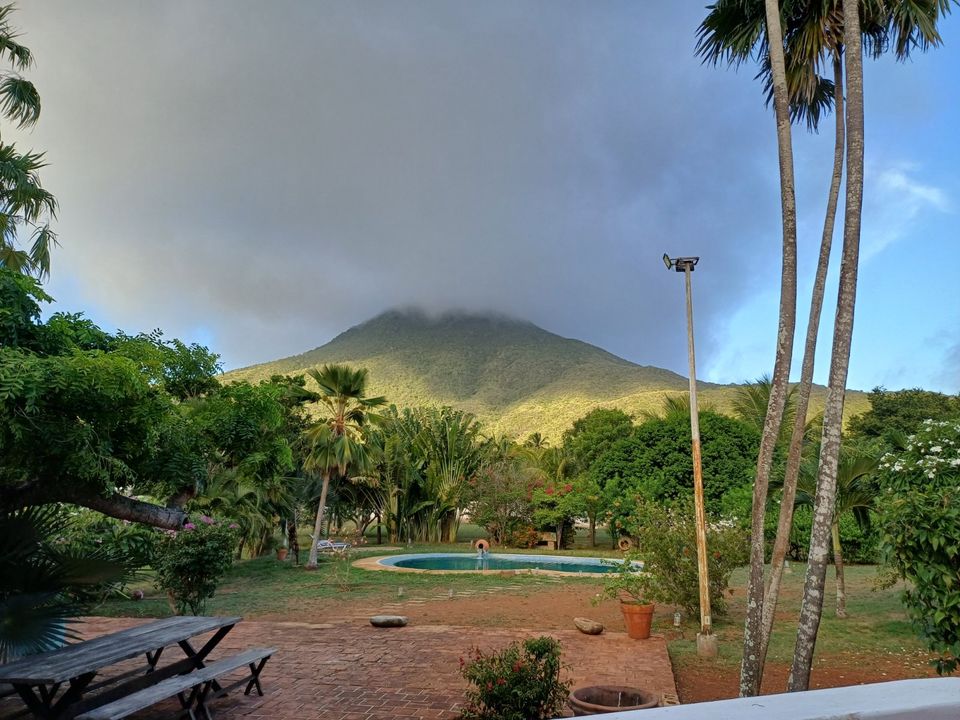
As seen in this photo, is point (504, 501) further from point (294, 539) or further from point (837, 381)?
point (837, 381)

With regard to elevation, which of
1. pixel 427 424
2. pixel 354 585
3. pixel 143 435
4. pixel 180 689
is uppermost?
pixel 427 424

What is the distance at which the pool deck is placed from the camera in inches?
233

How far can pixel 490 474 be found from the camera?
28.2 m

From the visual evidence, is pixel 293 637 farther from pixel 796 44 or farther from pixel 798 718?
pixel 796 44

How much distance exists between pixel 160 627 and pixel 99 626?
484cm

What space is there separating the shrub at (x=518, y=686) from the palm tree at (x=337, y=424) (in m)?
14.2

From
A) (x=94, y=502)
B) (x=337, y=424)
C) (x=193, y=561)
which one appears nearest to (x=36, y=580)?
(x=94, y=502)

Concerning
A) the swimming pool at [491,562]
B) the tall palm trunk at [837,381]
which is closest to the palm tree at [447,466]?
the swimming pool at [491,562]

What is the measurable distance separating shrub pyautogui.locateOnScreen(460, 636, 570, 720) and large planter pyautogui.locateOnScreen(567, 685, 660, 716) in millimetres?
153

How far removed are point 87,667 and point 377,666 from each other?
3.61m

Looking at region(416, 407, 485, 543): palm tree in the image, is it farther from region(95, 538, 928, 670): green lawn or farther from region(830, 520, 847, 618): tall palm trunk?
region(830, 520, 847, 618): tall palm trunk

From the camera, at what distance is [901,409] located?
113 feet

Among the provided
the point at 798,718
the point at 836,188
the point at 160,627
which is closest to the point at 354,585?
the point at 160,627

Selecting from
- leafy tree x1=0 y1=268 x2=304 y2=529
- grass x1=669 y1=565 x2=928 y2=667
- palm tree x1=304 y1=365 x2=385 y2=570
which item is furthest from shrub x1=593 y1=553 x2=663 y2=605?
palm tree x1=304 y1=365 x2=385 y2=570
